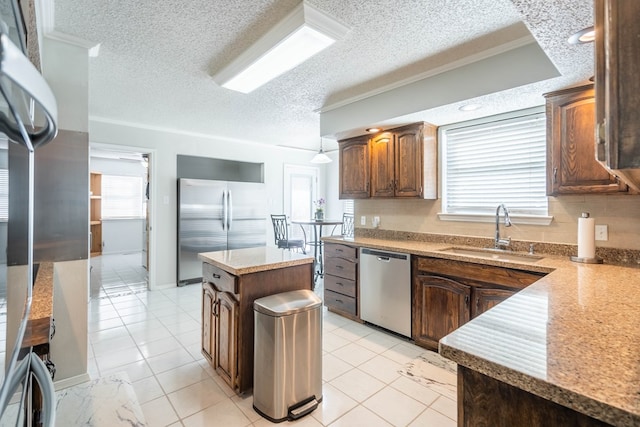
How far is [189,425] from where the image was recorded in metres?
1.81

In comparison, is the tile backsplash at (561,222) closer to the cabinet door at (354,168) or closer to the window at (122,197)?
the cabinet door at (354,168)

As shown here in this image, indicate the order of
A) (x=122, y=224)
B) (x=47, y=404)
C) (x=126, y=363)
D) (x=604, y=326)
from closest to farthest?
(x=47, y=404)
(x=604, y=326)
(x=126, y=363)
(x=122, y=224)

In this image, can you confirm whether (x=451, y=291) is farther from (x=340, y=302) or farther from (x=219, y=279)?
(x=219, y=279)

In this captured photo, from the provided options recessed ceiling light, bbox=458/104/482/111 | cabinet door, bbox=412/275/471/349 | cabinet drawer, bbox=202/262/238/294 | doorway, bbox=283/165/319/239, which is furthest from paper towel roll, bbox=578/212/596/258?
doorway, bbox=283/165/319/239

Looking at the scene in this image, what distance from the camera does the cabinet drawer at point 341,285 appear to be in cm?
341

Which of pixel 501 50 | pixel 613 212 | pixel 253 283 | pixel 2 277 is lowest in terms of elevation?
pixel 253 283

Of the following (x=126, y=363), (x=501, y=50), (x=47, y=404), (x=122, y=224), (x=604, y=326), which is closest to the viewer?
(x=47, y=404)

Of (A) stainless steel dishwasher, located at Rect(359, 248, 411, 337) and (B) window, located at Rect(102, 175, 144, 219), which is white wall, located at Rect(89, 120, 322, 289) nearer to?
(A) stainless steel dishwasher, located at Rect(359, 248, 411, 337)

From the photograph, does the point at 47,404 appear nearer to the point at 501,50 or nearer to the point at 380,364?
the point at 380,364

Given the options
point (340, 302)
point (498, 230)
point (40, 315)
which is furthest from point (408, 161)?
point (40, 315)

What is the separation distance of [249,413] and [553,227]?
2.74m

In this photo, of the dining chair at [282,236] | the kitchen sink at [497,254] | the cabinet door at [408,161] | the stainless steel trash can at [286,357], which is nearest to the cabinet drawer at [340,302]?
the kitchen sink at [497,254]

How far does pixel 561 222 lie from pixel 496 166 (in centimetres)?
78

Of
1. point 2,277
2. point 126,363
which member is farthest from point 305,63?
point 126,363
